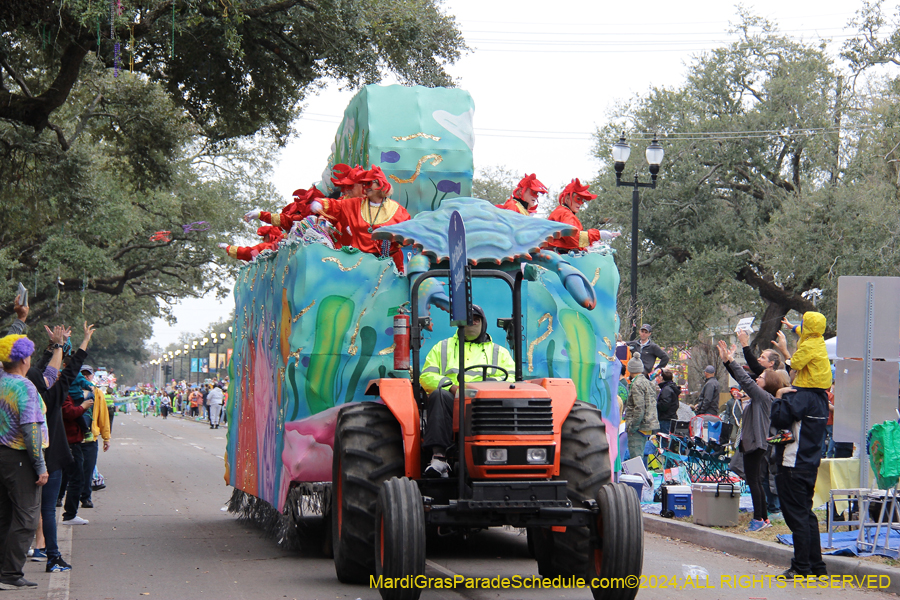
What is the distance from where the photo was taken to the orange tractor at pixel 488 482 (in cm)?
639

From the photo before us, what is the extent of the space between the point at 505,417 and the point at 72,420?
7840mm

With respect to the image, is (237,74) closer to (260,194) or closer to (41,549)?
(41,549)

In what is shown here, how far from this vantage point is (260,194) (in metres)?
41.0

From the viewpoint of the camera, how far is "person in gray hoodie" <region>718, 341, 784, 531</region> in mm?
11227

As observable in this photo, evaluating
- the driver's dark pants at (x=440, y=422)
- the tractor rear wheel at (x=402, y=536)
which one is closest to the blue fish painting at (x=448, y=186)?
the driver's dark pants at (x=440, y=422)

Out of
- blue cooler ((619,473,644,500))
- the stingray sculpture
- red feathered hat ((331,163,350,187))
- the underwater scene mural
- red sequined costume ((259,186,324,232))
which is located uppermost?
the underwater scene mural

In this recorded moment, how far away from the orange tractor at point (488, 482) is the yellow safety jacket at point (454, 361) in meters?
0.18

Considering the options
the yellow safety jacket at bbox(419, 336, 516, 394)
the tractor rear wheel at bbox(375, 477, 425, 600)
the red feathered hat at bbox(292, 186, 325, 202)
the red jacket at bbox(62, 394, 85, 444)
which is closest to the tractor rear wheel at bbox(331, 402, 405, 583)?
the yellow safety jacket at bbox(419, 336, 516, 394)

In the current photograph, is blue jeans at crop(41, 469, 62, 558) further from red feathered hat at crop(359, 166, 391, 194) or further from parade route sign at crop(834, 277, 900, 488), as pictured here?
parade route sign at crop(834, 277, 900, 488)

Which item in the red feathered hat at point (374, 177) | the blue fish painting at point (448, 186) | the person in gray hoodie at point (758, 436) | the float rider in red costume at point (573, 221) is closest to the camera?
the float rider in red costume at point (573, 221)

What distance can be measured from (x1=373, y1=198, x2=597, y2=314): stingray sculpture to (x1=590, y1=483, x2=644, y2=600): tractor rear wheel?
104 inches

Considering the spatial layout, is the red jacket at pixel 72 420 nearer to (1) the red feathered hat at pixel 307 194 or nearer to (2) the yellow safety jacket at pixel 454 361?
(1) the red feathered hat at pixel 307 194

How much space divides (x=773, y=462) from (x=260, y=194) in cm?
3354

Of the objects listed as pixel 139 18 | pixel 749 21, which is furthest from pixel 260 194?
pixel 139 18
